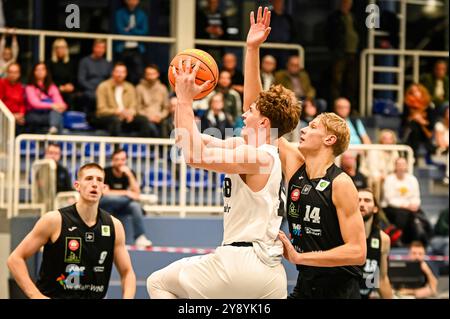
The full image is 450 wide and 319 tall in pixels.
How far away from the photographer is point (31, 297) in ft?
26.8

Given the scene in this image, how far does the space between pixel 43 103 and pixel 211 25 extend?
321cm

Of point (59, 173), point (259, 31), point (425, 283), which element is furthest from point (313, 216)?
point (425, 283)

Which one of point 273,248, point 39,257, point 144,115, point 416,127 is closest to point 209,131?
point 144,115

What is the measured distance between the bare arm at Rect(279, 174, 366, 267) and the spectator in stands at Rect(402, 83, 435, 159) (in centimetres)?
773

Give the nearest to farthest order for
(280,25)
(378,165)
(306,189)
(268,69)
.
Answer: (306,189) → (378,165) → (268,69) → (280,25)

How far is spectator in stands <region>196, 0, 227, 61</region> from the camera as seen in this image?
1549 cm

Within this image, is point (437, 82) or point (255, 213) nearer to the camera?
point (255, 213)

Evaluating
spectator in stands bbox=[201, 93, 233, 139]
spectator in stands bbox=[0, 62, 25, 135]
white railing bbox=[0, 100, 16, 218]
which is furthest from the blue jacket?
white railing bbox=[0, 100, 16, 218]

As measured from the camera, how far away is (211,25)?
50.9 feet

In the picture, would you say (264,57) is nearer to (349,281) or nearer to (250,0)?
(250,0)

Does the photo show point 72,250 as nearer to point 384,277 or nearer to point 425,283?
point 384,277

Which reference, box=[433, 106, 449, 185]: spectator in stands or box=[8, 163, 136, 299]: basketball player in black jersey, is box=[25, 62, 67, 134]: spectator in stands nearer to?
box=[8, 163, 136, 299]: basketball player in black jersey

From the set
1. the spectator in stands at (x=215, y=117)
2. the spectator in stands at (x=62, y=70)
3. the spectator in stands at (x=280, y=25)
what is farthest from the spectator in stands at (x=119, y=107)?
the spectator in stands at (x=280, y=25)

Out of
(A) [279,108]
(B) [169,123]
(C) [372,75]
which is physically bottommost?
(B) [169,123]
